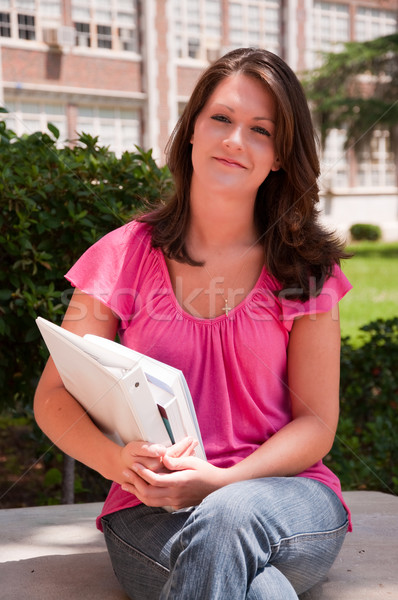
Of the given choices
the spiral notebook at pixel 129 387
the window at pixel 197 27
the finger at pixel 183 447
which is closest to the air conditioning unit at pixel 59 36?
the window at pixel 197 27

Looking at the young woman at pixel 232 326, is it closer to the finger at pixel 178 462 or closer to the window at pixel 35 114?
the finger at pixel 178 462

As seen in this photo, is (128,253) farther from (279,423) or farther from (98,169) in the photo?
(98,169)

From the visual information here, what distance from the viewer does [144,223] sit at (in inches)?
86.5

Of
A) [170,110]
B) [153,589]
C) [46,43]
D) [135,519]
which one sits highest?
[46,43]

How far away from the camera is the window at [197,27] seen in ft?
77.5

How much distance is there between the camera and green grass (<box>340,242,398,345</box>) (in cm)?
869

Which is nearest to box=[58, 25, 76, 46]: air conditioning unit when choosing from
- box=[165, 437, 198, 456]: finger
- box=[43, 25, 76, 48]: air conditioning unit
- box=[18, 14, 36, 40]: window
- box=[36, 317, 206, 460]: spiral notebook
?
box=[43, 25, 76, 48]: air conditioning unit

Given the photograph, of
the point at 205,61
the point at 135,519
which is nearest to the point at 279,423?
the point at 135,519

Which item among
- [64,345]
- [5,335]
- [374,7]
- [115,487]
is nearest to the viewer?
[64,345]

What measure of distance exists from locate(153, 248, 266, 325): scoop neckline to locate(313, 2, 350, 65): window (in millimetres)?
26290

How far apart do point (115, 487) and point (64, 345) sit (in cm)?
49

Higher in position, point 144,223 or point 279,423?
point 144,223

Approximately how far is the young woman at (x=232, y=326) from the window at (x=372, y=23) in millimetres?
28140

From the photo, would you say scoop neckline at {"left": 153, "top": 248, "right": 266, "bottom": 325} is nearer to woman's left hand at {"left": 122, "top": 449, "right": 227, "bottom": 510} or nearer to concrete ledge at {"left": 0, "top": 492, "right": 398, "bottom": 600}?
woman's left hand at {"left": 122, "top": 449, "right": 227, "bottom": 510}
